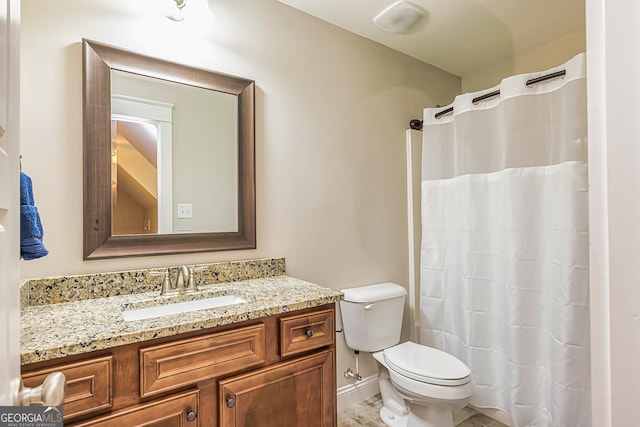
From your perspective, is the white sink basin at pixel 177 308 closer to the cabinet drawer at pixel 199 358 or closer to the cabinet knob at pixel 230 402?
the cabinet drawer at pixel 199 358

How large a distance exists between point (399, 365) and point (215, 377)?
1020 mm

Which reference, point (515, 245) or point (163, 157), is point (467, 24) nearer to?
point (515, 245)

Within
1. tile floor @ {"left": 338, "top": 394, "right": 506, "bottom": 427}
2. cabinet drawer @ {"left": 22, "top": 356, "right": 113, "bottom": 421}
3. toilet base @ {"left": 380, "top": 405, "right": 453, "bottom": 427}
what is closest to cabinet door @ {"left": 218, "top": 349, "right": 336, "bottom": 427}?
cabinet drawer @ {"left": 22, "top": 356, "right": 113, "bottom": 421}

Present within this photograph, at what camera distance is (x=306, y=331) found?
1293 millimetres

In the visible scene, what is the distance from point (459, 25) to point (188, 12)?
5.20ft

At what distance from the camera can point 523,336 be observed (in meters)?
1.79

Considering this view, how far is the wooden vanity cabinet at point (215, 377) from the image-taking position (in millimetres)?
903

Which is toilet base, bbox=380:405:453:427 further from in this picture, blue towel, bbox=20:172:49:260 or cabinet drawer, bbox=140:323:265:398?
blue towel, bbox=20:172:49:260

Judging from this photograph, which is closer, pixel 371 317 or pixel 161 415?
pixel 161 415

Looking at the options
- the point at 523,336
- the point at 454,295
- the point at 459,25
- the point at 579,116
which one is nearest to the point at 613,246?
the point at 579,116

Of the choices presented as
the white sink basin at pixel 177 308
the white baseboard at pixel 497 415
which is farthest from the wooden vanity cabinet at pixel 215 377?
the white baseboard at pixel 497 415

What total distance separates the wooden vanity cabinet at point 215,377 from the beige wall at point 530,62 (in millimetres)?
2286

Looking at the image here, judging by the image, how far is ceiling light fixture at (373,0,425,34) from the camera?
1.89 m

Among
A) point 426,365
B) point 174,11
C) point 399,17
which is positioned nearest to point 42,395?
point 174,11
